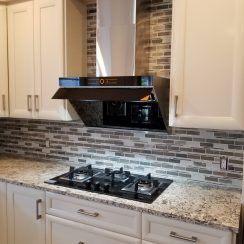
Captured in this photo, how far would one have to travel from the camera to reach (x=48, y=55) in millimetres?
2258

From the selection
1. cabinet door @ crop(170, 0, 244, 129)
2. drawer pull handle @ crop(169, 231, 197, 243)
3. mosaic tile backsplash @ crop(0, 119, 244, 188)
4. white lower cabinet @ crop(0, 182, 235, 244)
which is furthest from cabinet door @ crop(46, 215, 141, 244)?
cabinet door @ crop(170, 0, 244, 129)

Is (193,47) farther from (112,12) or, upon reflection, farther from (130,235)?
(130,235)

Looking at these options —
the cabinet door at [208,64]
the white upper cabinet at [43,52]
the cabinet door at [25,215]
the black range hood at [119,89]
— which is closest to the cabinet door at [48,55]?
the white upper cabinet at [43,52]

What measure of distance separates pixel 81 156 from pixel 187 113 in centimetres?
117

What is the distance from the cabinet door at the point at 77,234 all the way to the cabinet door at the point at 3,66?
3.64 feet

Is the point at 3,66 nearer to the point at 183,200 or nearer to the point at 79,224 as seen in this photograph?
the point at 79,224

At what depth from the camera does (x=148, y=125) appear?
2088 mm

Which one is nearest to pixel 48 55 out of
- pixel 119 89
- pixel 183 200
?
pixel 119 89

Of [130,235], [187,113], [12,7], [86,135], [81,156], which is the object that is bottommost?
[130,235]

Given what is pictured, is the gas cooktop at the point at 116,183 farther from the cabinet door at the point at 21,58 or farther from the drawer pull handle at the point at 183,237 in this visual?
the cabinet door at the point at 21,58

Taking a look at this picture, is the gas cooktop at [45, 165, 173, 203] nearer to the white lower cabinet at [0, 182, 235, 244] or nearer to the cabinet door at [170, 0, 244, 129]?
the white lower cabinet at [0, 182, 235, 244]

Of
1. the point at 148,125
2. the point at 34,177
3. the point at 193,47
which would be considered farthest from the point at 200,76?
the point at 34,177

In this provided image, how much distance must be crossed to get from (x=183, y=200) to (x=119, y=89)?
82cm

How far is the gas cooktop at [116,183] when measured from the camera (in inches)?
70.9
